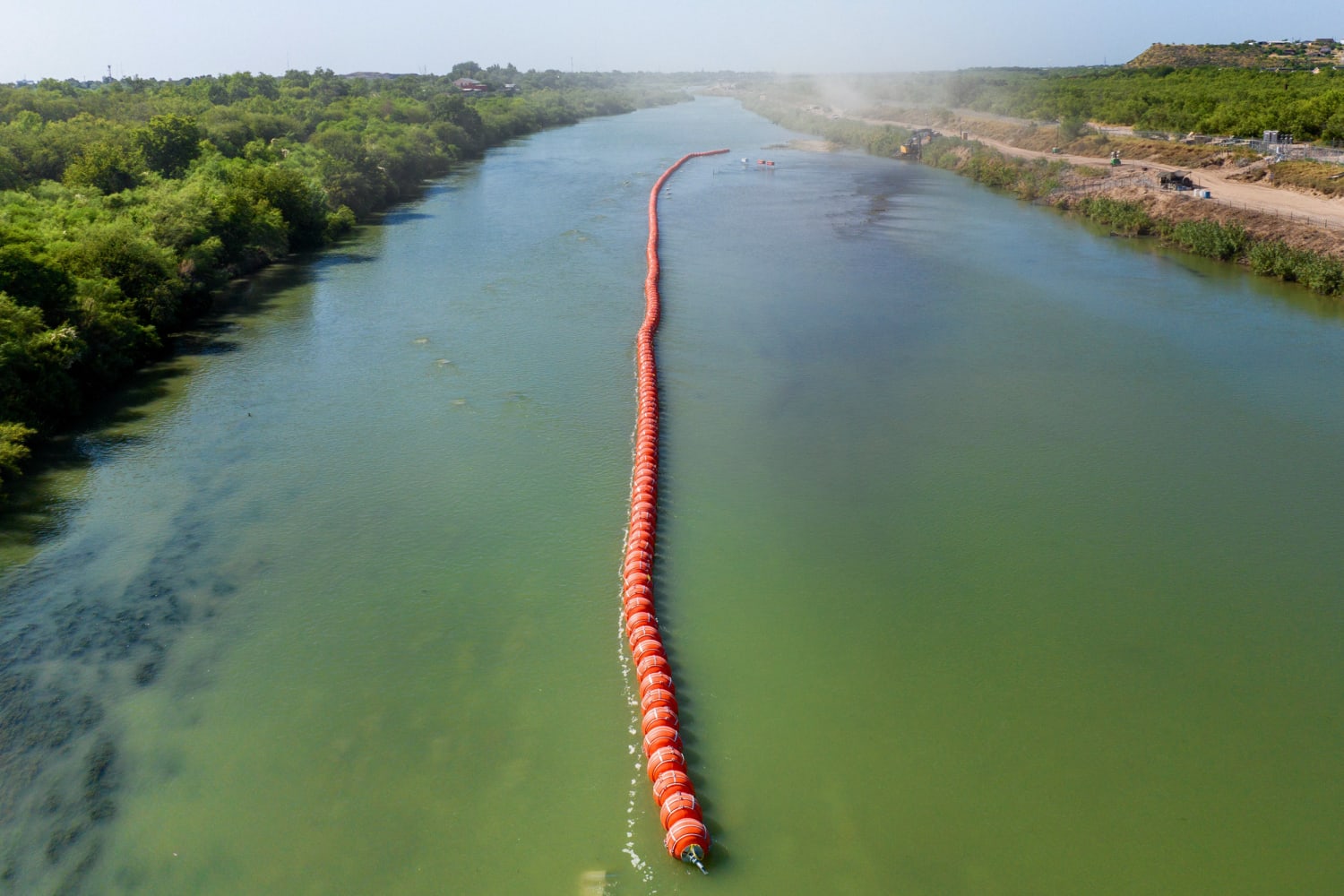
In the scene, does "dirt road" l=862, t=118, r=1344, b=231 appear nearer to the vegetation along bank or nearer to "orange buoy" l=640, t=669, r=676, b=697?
the vegetation along bank

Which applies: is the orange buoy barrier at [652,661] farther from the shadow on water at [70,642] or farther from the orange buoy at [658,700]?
the shadow on water at [70,642]

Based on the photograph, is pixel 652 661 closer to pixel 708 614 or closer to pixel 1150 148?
pixel 708 614

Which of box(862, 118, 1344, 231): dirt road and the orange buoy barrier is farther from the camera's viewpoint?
box(862, 118, 1344, 231): dirt road

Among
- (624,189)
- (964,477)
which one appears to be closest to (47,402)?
(964,477)

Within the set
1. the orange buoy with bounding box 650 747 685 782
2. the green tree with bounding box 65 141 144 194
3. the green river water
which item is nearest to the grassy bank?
the green river water

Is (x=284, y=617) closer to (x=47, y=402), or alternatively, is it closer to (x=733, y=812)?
(x=733, y=812)
